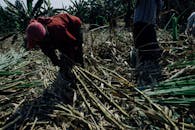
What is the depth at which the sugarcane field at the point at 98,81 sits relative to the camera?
3.38 m

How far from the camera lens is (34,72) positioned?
4656 mm

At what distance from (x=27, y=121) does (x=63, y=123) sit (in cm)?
33

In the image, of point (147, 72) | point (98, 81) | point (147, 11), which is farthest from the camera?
point (147, 11)

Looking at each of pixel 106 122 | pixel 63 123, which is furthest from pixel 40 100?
pixel 106 122

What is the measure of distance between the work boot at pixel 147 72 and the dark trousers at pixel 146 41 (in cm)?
12

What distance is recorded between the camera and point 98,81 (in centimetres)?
411

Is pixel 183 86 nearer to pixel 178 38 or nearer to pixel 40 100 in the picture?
pixel 40 100

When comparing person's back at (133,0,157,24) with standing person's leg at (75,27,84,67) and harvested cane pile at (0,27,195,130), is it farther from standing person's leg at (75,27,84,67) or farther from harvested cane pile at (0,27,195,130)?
standing person's leg at (75,27,84,67)

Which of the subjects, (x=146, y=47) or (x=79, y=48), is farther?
(x=146, y=47)

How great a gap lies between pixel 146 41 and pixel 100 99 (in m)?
1.44

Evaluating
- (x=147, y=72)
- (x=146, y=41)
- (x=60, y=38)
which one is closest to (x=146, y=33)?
(x=146, y=41)

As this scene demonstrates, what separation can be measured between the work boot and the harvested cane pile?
9 cm

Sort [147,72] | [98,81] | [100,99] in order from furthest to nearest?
[147,72], [98,81], [100,99]

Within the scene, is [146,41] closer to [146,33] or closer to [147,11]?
[146,33]
